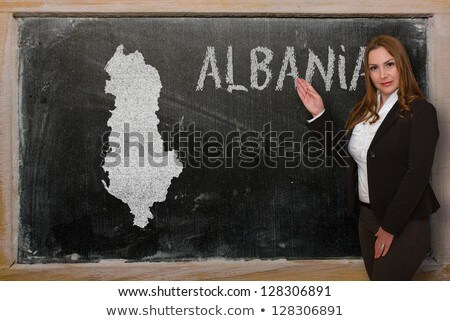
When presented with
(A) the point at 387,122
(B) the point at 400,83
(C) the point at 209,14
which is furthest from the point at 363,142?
(C) the point at 209,14

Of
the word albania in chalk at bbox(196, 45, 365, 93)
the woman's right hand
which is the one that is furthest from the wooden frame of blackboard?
the woman's right hand

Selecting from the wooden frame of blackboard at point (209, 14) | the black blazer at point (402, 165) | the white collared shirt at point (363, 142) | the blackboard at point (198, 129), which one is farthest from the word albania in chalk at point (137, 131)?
the black blazer at point (402, 165)

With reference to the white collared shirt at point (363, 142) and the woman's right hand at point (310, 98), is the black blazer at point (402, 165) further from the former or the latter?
the woman's right hand at point (310, 98)

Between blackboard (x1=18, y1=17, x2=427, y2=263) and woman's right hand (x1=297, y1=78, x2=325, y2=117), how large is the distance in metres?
0.04

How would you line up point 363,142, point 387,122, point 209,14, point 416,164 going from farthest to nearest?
point 209,14
point 363,142
point 387,122
point 416,164

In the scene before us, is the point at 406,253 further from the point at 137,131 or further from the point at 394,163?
the point at 137,131

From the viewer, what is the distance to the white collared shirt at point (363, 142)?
2.18 metres

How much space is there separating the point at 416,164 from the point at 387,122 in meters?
0.22

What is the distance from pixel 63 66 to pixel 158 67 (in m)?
0.49

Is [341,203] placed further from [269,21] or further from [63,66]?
[63,66]

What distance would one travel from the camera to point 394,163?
210 cm

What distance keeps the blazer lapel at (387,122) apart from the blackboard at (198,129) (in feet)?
1.86

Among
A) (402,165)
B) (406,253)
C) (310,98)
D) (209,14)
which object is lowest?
(406,253)

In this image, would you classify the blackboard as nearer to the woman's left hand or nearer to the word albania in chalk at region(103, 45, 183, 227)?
the word albania in chalk at region(103, 45, 183, 227)
